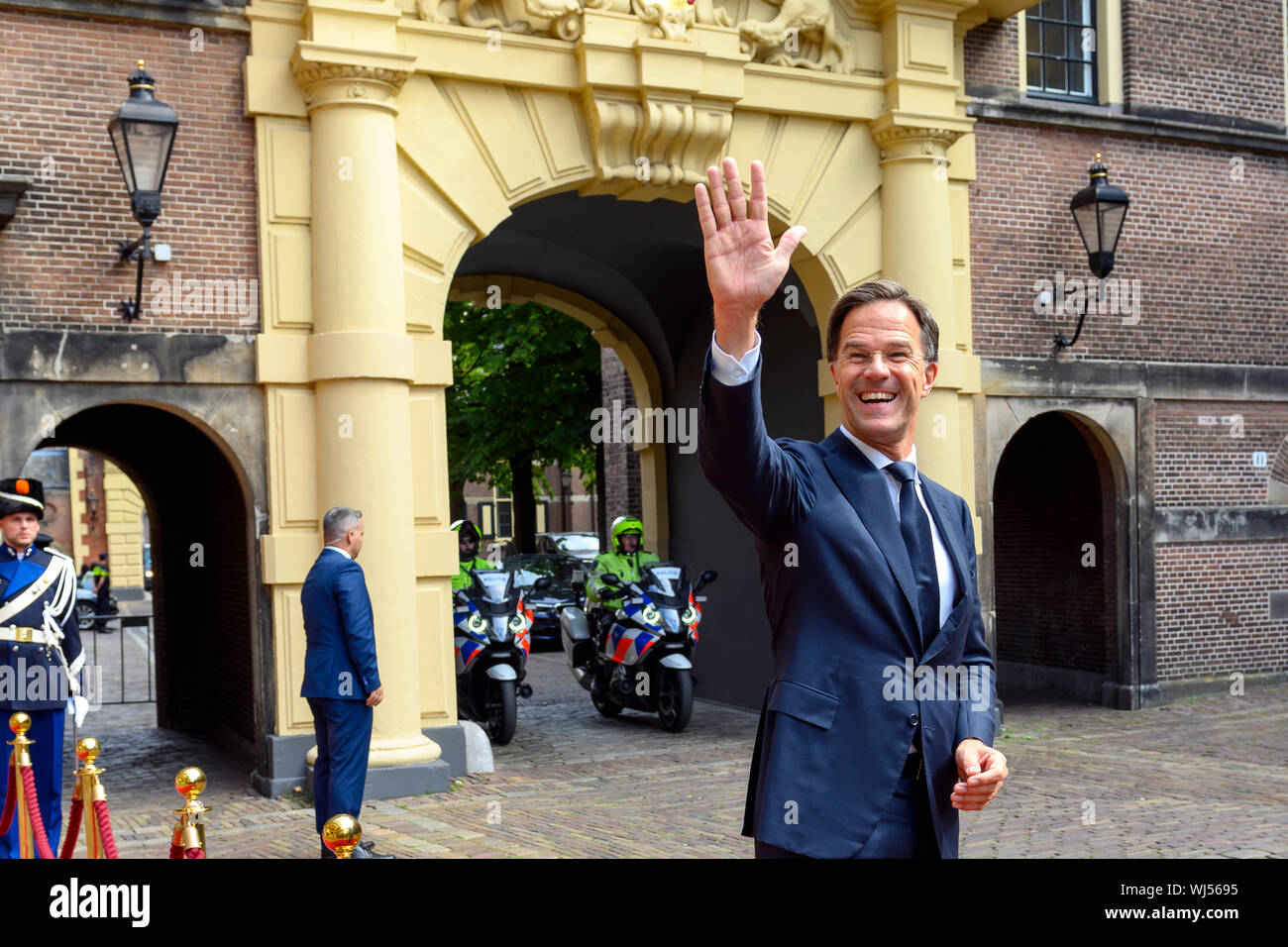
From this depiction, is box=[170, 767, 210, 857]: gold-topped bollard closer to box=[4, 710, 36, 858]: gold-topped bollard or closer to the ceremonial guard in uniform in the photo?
box=[4, 710, 36, 858]: gold-topped bollard

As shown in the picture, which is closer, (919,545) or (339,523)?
(919,545)

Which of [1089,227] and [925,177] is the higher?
[925,177]

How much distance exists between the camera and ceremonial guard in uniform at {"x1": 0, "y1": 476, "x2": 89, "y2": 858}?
6820 mm

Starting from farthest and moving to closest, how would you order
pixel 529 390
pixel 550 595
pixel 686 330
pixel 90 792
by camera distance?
pixel 529 390 < pixel 550 595 < pixel 686 330 < pixel 90 792

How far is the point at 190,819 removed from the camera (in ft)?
12.7

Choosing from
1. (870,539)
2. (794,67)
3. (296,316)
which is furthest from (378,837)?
(794,67)

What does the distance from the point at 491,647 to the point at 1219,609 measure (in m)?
7.45

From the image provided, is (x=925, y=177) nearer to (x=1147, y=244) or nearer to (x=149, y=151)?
(x=1147, y=244)

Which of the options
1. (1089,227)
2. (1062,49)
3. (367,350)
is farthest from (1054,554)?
(367,350)

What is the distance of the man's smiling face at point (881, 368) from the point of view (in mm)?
2480
